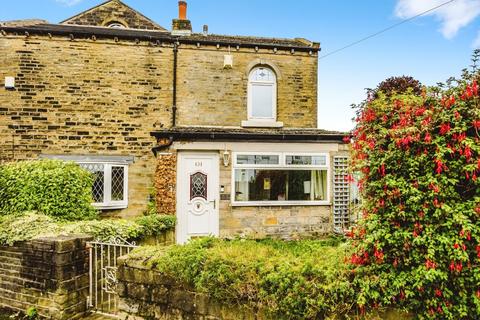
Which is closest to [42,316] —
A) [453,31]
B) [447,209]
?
[447,209]

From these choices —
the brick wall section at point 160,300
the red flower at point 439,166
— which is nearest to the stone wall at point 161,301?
the brick wall section at point 160,300

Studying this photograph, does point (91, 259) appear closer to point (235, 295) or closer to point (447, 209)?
point (235, 295)

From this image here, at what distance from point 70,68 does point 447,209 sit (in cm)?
1326

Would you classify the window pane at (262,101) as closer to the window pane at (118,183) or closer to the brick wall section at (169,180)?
the brick wall section at (169,180)

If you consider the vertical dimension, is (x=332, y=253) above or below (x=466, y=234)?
below

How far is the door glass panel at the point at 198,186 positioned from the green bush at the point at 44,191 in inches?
140

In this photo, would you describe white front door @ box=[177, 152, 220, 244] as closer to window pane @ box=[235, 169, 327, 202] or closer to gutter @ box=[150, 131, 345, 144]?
gutter @ box=[150, 131, 345, 144]

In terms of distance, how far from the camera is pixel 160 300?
4000 millimetres

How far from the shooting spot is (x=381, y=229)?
3010 millimetres

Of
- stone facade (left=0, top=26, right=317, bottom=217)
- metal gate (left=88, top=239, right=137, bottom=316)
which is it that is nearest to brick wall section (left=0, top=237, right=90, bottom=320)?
metal gate (left=88, top=239, right=137, bottom=316)

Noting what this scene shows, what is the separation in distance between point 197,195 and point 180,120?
4.03 meters

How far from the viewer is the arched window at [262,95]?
45.3 ft

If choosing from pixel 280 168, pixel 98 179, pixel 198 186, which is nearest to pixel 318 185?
pixel 280 168

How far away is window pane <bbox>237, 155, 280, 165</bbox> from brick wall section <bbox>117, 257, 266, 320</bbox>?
6603 mm
